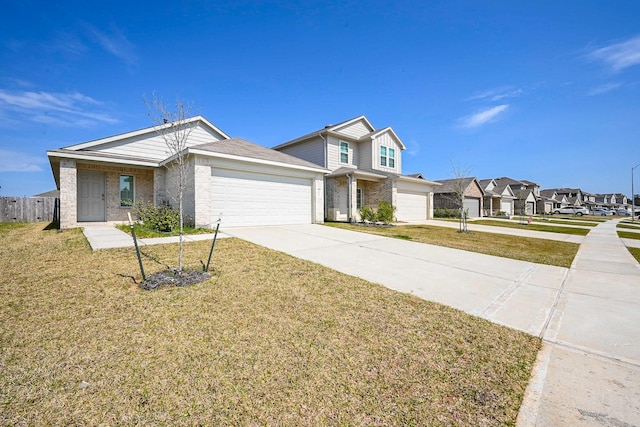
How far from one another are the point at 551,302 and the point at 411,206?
17.0 m

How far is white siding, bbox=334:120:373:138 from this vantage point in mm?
18569

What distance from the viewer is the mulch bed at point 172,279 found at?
14.1ft

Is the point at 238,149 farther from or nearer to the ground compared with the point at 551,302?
farther from the ground

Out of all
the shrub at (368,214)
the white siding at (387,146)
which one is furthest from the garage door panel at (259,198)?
the white siding at (387,146)

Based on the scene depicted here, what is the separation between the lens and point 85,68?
10469 mm

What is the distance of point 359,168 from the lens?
19.4 metres

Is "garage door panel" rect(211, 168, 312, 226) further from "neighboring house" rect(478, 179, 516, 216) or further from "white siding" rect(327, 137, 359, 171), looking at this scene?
"neighboring house" rect(478, 179, 516, 216)

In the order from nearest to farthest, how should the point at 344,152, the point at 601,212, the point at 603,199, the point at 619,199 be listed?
the point at 344,152 < the point at 601,212 < the point at 603,199 < the point at 619,199

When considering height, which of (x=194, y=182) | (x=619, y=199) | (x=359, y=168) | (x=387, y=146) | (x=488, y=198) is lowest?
(x=194, y=182)

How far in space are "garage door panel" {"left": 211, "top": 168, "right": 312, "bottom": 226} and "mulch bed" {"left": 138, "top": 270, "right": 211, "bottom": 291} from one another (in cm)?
615

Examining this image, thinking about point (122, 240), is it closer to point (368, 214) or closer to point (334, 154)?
point (368, 214)

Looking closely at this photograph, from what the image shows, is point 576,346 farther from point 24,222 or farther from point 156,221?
point 24,222

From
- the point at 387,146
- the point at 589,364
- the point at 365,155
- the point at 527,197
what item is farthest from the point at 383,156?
the point at 527,197

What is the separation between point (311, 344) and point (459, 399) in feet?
4.57
